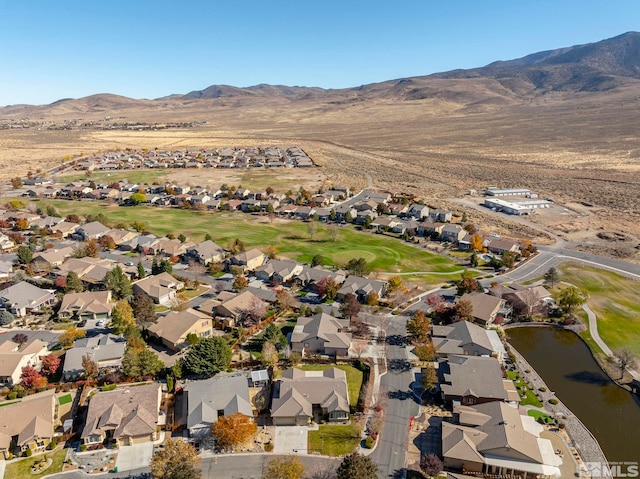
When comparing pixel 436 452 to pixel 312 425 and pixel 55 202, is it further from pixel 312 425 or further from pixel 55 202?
pixel 55 202

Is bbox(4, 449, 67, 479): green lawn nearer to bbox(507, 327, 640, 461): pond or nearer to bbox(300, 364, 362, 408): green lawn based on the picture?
bbox(300, 364, 362, 408): green lawn

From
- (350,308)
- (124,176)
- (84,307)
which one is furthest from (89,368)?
(124,176)

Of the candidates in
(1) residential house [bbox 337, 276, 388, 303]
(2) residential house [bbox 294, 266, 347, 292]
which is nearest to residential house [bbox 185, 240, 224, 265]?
(2) residential house [bbox 294, 266, 347, 292]

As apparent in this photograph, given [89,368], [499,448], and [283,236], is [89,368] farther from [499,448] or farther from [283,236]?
[283,236]

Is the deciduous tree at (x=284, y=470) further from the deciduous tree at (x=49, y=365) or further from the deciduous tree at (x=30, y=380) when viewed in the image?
the deciduous tree at (x=49, y=365)

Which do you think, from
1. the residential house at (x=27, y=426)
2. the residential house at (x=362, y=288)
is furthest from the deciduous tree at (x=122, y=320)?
the residential house at (x=362, y=288)

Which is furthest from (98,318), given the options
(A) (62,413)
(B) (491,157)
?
(B) (491,157)
